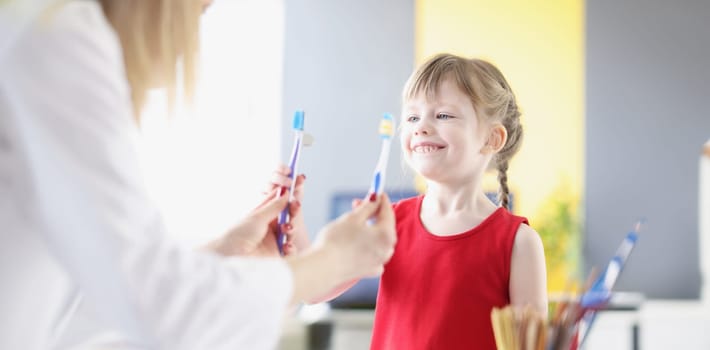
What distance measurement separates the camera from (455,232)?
1229 mm

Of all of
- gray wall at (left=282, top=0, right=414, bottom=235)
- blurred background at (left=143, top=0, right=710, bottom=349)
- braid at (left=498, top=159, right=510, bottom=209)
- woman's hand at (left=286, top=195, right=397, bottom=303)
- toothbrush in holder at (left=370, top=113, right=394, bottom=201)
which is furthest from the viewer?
gray wall at (left=282, top=0, right=414, bottom=235)

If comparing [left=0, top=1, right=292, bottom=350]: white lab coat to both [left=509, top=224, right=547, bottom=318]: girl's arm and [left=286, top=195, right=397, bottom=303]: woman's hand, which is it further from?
[left=509, top=224, right=547, bottom=318]: girl's arm

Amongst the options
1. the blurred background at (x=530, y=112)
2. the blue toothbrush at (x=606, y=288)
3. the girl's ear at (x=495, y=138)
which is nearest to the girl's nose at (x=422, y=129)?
the girl's ear at (x=495, y=138)

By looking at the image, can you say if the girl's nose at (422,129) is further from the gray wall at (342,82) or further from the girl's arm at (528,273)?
the gray wall at (342,82)

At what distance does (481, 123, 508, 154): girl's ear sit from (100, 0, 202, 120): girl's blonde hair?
0.55 meters

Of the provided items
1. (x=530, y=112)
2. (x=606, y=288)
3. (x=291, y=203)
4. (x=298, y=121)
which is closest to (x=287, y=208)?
(x=291, y=203)

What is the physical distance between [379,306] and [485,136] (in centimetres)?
32

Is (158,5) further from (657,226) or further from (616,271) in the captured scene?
(657,226)

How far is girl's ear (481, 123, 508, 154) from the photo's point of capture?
1.28m

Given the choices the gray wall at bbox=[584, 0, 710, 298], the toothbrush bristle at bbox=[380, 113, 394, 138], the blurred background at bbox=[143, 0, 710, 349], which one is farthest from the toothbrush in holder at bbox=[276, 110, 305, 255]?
the gray wall at bbox=[584, 0, 710, 298]

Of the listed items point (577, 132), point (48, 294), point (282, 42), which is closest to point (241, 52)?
point (282, 42)

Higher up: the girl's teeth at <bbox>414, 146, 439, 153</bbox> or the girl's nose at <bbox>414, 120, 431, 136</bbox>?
the girl's nose at <bbox>414, 120, 431, 136</bbox>

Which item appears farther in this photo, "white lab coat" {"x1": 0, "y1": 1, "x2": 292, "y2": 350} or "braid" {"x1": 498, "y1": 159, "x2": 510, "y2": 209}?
"braid" {"x1": 498, "y1": 159, "x2": 510, "y2": 209}

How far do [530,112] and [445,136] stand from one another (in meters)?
3.57
